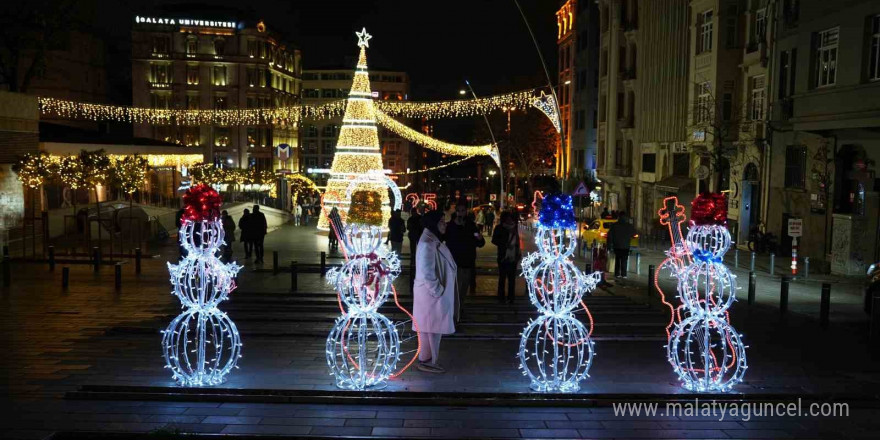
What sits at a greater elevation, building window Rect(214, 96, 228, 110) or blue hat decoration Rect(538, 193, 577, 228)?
building window Rect(214, 96, 228, 110)

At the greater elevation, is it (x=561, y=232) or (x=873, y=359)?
(x=561, y=232)

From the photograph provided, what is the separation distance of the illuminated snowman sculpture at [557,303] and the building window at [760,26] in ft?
71.5

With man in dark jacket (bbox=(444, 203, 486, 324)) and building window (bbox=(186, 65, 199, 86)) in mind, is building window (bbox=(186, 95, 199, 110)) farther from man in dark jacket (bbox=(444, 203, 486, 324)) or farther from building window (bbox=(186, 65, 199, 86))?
A: man in dark jacket (bbox=(444, 203, 486, 324))

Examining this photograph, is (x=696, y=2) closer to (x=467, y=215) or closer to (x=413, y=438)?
(x=467, y=215)

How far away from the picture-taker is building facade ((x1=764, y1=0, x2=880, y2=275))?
2025 centimetres

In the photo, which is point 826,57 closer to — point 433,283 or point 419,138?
point 433,283

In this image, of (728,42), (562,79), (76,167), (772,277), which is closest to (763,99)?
(728,42)

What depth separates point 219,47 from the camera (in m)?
68.9

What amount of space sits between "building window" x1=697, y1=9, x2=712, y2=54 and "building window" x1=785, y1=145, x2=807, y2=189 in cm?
734

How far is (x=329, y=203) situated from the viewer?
3019 cm

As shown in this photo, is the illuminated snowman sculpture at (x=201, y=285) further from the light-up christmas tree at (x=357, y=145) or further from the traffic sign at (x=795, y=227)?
the light-up christmas tree at (x=357, y=145)

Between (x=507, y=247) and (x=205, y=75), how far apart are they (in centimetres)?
6058

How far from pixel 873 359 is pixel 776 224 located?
56.7 ft

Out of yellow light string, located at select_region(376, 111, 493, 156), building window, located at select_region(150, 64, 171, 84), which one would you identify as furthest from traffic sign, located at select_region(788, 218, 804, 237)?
building window, located at select_region(150, 64, 171, 84)
